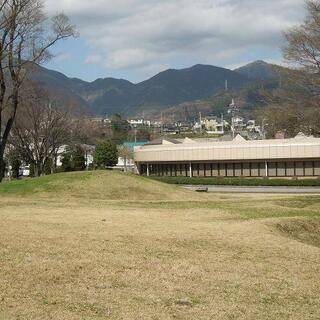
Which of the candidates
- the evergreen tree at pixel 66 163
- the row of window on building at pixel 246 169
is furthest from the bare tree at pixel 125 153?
the row of window on building at pixel 246 169

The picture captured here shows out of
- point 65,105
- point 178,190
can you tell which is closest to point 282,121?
point 178,190

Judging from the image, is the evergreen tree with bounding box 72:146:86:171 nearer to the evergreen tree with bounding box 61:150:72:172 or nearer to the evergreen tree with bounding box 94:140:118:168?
the evergreen tree with bounding box 61:150:72:172

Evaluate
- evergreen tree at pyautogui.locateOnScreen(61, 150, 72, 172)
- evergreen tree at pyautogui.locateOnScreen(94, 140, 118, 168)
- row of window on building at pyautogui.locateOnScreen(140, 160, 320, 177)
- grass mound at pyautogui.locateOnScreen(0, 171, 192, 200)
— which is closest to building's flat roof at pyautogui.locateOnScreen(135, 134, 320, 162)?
row of window on building at pyautogui.locateOnScreen(140, 160, 320, 177)

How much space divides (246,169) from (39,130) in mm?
23549

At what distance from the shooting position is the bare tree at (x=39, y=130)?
48.5 metres

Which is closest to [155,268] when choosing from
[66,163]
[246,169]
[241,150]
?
[241,150]

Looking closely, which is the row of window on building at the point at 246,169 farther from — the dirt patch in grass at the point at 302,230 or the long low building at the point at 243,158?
the dirt patch in grass at the point at 302,230

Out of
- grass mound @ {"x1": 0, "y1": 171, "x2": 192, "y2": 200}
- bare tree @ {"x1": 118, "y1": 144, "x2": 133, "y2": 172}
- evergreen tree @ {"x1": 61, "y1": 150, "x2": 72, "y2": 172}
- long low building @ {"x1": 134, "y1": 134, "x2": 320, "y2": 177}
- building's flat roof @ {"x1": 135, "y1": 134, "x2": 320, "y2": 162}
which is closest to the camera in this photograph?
grass mound @ {"x1": 0, "y1": 171, "x2": 192, "y2": 200}

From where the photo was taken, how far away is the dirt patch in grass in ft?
46.4

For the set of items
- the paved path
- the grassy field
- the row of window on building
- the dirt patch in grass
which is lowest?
the paved path

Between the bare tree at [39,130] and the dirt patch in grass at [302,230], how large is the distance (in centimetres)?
3449

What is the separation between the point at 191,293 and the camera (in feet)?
25.0

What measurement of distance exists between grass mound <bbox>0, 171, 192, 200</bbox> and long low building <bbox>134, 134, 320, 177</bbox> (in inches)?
1186

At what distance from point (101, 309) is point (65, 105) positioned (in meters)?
50.0
